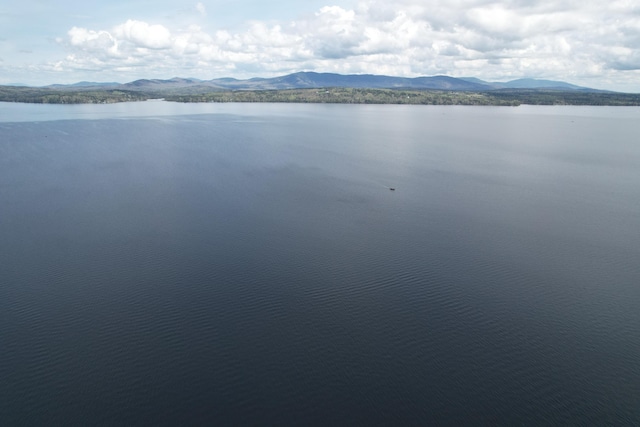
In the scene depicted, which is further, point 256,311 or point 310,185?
point 310,185

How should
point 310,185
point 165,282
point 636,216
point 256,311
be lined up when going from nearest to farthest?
point 256,311 < point 165,282 < point 636,216 < point 310,185

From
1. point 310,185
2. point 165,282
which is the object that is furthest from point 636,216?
point 165,282

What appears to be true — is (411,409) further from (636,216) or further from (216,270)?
(636,216)

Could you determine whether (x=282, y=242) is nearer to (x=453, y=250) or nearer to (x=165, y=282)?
(x=165, y=282)

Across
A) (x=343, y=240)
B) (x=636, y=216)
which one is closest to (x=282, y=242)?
(x=343, y=240)

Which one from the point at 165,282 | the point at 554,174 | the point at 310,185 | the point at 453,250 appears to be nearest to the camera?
the point at 165,282

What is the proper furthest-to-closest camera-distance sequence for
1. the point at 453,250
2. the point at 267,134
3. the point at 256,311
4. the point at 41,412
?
the point at 267,134 < the point at 453,250 < the point at 256,311 < the point at 41,412
